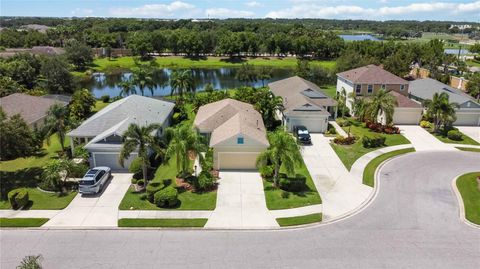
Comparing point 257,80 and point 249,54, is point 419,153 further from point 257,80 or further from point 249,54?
point 249,54

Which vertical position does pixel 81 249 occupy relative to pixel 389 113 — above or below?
below

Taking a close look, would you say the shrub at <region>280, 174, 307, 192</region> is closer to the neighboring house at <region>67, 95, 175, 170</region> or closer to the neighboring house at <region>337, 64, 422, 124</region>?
the neighboring house at <region>67, 95, 175, 170</region>

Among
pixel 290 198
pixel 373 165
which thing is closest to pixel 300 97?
pixel 373 165

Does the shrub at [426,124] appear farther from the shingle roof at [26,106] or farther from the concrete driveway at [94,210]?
the shingle roof at [26,106]

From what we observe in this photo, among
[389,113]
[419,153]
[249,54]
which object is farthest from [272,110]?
[249,54]

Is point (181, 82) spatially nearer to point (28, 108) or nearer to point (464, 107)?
point (28, 108)

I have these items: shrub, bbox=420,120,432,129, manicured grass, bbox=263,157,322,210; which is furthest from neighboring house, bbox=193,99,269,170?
shrub, bbox=420,120,432,129
